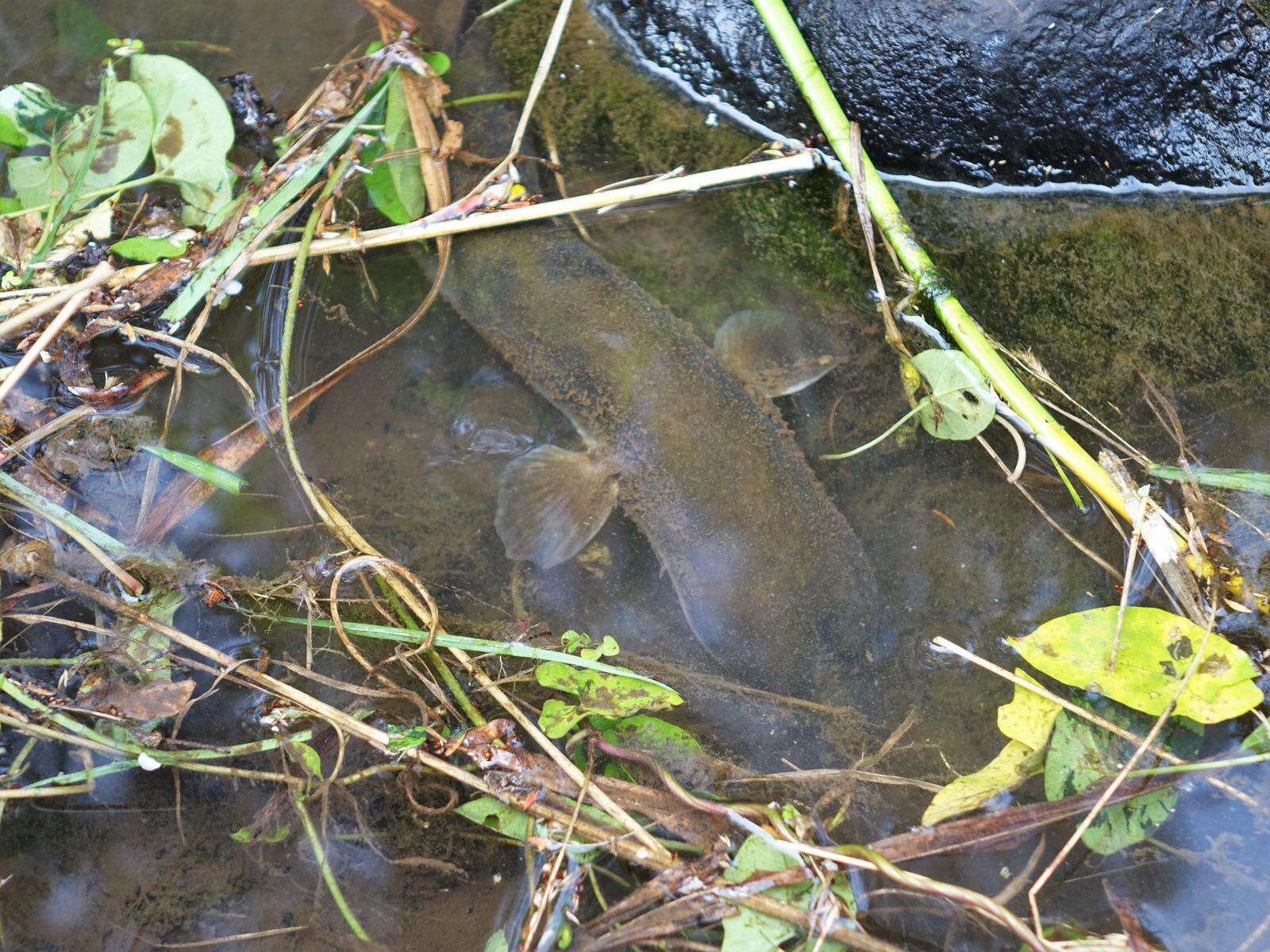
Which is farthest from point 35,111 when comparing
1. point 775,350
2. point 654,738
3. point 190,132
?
point 654,738

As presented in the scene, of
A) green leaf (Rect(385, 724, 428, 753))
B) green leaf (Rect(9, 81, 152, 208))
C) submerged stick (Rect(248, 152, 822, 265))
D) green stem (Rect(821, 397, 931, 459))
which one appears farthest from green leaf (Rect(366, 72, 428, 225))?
green leaf (Rect(385, 724, 428, 753))

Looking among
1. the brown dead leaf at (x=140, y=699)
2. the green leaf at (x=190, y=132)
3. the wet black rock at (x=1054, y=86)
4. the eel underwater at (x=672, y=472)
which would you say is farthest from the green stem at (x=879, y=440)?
the green leaf at (x=190, y=132)

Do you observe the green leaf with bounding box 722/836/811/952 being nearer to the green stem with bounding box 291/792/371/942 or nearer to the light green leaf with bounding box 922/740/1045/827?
the light green leaf with bounding box 922/740/1045/827

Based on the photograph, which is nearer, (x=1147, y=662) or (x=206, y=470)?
(x=1147, y=662)

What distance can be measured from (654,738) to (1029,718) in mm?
1143

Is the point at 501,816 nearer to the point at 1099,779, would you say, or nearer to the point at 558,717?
the point at 558,717

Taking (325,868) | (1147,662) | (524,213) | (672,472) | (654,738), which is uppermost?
(524,213)

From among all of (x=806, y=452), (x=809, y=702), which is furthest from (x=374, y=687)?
(x=806, y=452)

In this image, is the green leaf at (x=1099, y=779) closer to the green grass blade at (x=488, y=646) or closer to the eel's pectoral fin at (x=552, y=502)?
the green grass blade at (x=488, y=646)

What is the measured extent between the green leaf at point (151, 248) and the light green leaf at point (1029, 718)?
3397mm

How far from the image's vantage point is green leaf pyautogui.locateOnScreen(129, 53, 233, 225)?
3547 millimetres

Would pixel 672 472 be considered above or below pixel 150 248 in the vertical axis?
below

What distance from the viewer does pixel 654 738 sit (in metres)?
2.79

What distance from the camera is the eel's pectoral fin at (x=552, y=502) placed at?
3.27m
